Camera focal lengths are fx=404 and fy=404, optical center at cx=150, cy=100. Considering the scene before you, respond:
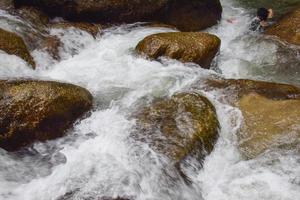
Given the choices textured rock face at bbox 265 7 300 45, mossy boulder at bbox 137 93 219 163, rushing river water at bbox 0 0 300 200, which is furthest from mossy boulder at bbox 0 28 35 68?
textured rock face at bbox 265 7 300 45

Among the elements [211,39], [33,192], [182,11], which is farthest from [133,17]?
[33,192]

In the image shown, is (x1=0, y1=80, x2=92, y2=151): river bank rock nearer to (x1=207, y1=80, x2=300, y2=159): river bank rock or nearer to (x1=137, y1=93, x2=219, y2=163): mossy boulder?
(x1=137, y1=93, x2=219, y2=163): mossy boulder

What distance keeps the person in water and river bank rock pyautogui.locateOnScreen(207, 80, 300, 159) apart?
360cm

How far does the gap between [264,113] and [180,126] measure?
5.09 ft

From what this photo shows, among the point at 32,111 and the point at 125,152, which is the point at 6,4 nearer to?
the point at 32,111

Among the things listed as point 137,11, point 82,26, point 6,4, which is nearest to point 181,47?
point 137,11

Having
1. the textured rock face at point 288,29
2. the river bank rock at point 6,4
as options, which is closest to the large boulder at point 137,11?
the river bank rock at point 6,4

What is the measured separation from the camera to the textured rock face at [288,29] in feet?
32.8

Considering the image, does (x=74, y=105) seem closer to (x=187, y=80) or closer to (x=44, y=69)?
(x=44, y=69)

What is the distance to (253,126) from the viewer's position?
663cm

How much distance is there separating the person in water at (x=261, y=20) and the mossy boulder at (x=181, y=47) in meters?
2.60

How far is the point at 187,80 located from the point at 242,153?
2.25 m

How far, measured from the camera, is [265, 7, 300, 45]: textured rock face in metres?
9.99

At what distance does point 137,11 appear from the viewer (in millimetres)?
10273
